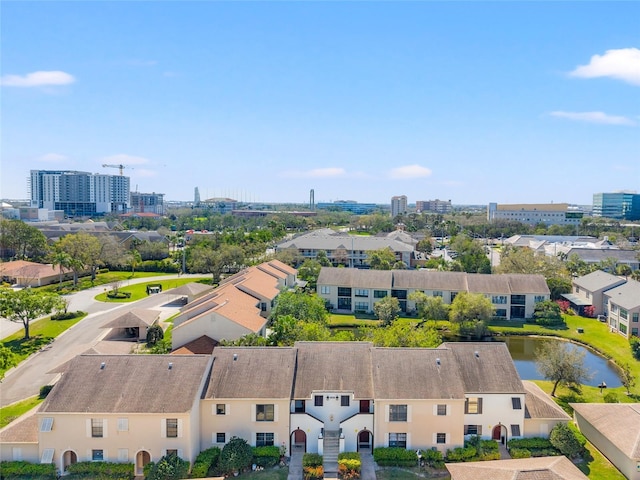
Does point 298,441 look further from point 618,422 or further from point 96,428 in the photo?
point 618,422

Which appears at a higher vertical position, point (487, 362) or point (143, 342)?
point (487, 362)

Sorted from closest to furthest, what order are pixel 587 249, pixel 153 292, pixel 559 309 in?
pixel 559 309 < pixel 153 292 < pixel 587 249

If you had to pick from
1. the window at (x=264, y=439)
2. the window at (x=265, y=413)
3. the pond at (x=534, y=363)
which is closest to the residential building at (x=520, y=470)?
the window at (x=264, y=439)

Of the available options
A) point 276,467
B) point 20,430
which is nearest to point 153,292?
point 20,430

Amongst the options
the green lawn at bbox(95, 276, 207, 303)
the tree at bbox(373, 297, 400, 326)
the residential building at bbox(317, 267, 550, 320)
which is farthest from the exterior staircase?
the green lawn at bbox(95, 276, 207, 303)

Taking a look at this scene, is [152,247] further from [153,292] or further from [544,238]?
[544,238]

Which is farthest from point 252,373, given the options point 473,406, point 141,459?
point 473,406
